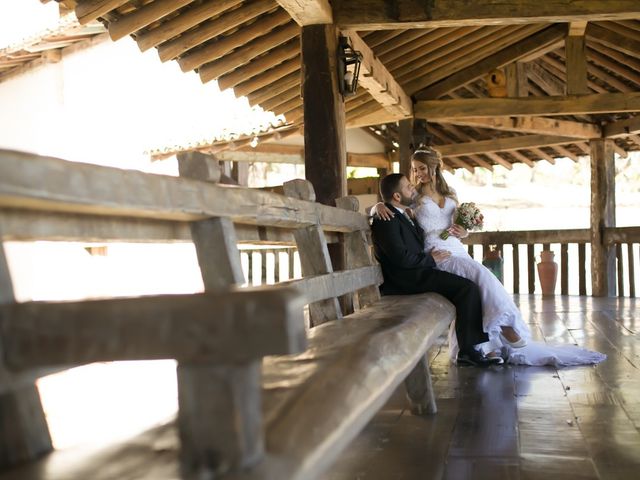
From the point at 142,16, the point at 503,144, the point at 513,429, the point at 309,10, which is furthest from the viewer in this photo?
the point at 503,144

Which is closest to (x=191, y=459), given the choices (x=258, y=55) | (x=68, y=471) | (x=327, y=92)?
(x=68, y=471)

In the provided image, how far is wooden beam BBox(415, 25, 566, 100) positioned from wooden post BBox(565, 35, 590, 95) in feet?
0.92

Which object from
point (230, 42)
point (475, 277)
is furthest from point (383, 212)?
point (230, 42)

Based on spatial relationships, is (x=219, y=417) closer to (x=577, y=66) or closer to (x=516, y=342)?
(x=516, y=342)

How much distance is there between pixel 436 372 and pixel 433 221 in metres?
0.93

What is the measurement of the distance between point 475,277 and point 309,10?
205cm

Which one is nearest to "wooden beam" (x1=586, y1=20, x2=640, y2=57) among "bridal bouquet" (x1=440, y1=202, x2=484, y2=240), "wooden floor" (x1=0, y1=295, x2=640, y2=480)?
"bridal bouquet" (x1=440, y1=202, x2=484, y2=240)

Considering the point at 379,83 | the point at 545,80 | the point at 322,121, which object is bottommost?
the point at 322,121

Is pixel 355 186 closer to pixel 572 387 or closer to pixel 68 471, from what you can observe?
pixel 572 387

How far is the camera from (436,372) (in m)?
4.48

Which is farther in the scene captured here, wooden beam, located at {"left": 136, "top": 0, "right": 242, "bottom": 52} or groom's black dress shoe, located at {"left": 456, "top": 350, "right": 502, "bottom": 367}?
wooden beam, located at {"left": 136, "top": 0, "right": 242, "bottom": 52}

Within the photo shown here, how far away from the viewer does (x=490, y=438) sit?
9.55 feet

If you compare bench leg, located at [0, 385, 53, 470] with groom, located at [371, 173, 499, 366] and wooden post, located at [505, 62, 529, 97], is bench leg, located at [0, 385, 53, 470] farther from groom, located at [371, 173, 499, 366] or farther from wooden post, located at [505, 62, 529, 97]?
wooden post, located at [505, 62, 529, 97]

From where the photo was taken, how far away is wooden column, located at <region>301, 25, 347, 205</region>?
5.20m
